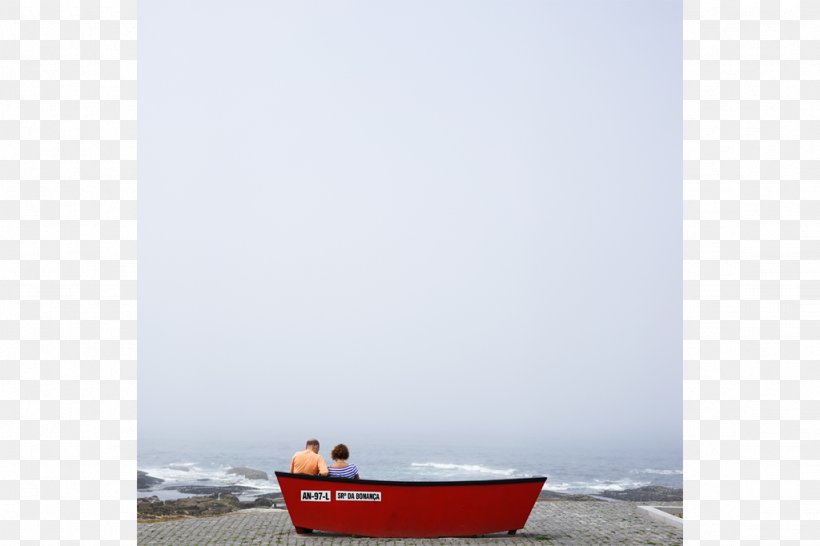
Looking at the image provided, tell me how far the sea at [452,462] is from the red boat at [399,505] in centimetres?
3474

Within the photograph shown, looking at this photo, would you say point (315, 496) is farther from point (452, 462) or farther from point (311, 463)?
point (452, 462)

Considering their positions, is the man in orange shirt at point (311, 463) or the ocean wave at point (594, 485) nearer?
the man in orange shirt at point (311, 463)

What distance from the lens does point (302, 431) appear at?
139m

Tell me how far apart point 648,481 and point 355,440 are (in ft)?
194

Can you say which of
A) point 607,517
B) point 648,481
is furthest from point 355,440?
point 607,517

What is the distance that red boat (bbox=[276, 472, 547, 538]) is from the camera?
42.2 feet

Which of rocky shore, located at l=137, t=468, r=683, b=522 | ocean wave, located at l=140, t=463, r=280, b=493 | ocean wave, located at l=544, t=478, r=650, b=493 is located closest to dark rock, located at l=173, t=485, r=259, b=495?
rocky shore, located at l=137, t=468, r=683, b=522

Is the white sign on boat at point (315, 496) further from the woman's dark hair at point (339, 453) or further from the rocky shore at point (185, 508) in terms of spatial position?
the rocky shore at point (185, 508)

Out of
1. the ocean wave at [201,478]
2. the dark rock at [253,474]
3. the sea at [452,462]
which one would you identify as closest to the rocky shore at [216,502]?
the ocean wave at [201,478]

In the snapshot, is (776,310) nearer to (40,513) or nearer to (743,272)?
(743,272)

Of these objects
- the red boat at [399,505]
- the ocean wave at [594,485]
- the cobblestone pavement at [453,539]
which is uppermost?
the red boat at [399,505]

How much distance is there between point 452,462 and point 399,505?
245 feet

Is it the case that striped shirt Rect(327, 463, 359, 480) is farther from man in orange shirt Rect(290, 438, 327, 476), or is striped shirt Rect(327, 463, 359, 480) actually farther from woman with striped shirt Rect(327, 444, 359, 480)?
man in orange shirt Rect(290, 438, 327, 476)

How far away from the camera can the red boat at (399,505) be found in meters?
12.9
